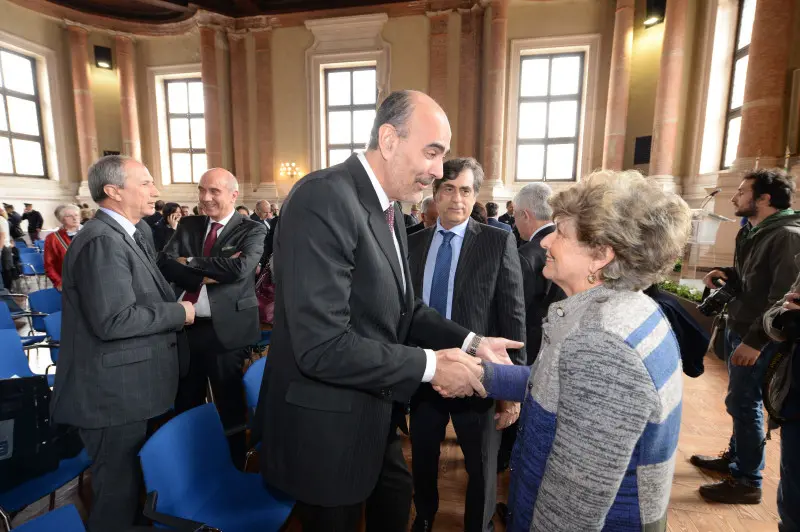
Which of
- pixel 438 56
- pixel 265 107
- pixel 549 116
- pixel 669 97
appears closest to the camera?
pixel 669 97

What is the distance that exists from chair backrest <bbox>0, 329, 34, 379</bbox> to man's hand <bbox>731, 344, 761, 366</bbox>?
13.8 ft

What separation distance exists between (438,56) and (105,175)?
11024mm

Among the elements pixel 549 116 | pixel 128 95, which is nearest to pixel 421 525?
pixel 549 116

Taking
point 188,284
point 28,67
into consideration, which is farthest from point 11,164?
point 188,284

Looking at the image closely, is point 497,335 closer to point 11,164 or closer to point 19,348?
point 19,348

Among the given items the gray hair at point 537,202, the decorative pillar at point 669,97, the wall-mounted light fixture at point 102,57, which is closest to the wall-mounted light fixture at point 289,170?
the wall-mounted light fixture at point 102,57

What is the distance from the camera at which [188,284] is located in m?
2.47

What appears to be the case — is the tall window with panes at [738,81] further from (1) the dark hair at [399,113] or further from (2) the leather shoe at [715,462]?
(1) the dark hair at [399,113]

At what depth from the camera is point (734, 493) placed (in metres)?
2.51

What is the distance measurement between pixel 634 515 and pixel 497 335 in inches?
46.3

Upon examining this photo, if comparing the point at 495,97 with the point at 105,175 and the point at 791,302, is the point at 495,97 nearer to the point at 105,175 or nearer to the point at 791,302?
the point at 791,302

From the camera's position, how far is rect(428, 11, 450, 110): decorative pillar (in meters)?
11.2

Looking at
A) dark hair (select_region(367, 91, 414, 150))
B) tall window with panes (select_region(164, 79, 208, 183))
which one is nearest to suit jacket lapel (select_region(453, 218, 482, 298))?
dark hair (select_region(367, 91, 414, 150))

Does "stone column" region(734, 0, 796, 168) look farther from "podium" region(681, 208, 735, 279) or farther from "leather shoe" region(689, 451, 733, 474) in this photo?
"leather shoe" region(689, 451, 733, 474)
